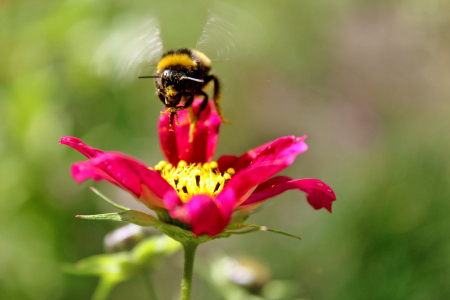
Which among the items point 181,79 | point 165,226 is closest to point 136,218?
point 165,226

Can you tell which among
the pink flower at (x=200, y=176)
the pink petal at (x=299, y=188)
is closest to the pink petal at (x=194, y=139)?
the pink flower at (x=200, y=176)

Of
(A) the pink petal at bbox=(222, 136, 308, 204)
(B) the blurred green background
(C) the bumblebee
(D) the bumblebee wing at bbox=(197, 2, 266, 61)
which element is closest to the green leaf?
(A) the pink petal at bbox=(222, 136, 308, 204)

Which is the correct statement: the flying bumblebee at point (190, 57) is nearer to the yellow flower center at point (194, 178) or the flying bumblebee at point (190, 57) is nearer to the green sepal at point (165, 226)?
the yellow flower center at point (194, 178)

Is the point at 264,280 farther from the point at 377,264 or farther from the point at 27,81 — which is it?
the point at 27,81

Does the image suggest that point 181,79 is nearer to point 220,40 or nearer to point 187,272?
point 220,40

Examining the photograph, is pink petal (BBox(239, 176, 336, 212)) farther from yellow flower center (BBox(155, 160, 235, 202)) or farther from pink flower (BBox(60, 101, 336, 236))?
yellow flower center (BBox(155, 160, 235, 202))

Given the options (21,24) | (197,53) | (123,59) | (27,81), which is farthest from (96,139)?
(197,53)
